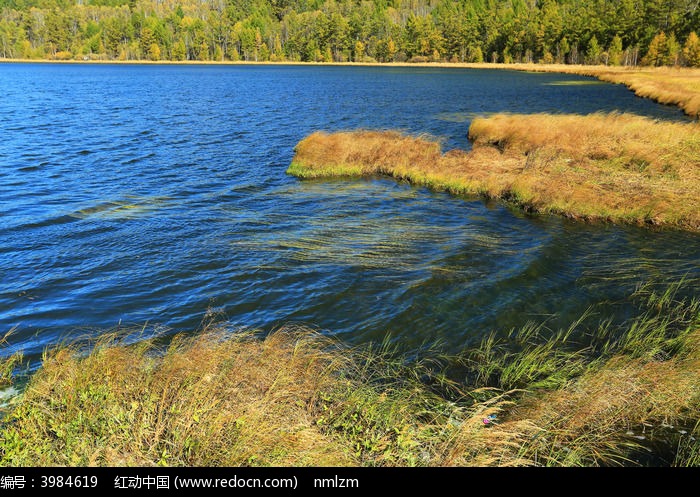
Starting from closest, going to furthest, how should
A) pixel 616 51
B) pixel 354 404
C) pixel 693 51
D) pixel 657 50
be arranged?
pixel 354 404, pixel 693 51, pixel 657 50, pixel 616 51

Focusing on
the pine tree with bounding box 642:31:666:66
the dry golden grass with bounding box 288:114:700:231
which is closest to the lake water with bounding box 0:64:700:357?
the dry golden grass with bounding box 288:114:700:231

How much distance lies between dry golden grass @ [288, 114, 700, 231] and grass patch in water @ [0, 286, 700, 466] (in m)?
8.95

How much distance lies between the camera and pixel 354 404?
22.6 feet

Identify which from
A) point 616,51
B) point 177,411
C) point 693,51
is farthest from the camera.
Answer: point 616,51

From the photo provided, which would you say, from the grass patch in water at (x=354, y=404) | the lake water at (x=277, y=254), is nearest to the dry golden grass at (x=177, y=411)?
the grass patch in water at (x=354, y=404)

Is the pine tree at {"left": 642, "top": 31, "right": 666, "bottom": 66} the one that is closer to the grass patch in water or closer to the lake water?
the lake water

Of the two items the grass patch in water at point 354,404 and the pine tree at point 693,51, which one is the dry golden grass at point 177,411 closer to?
the grass patch in water at point 354,404

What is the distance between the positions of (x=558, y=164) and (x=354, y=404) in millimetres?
19496

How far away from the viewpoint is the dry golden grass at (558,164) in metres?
17.8

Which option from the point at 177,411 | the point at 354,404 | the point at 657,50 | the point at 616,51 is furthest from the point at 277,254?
the point at 616,51

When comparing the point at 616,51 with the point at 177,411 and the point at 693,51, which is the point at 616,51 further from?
the point at 177,411

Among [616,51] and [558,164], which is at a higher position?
A: [616,51]
